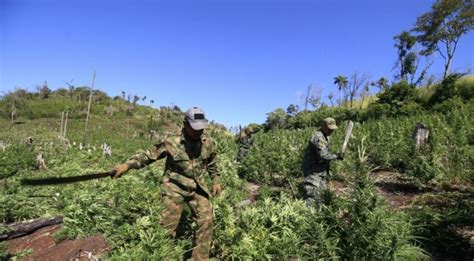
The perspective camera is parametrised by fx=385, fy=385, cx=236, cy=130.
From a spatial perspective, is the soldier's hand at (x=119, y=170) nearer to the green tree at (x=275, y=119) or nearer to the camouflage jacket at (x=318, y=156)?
the camouflage jacket at (x=318, y=156)

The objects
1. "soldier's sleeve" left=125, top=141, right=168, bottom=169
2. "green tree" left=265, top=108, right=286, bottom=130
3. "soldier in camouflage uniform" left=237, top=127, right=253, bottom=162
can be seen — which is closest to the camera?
"soldier's sleeve" left=125, top=141, right=168, bottom=169

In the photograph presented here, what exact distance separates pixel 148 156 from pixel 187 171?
48 cm

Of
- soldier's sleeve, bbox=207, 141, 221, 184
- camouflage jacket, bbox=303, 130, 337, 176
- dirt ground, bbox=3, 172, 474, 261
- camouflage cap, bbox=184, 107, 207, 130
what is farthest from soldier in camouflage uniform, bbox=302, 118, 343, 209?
camouflage cap, bbox=184, 107, 207, 130

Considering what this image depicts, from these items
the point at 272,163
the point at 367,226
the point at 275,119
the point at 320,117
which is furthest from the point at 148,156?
the point at 275,119

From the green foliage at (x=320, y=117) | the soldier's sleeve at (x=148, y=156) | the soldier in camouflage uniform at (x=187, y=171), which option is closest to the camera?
the soldier in camouflage uniform at (x=187, y=171)

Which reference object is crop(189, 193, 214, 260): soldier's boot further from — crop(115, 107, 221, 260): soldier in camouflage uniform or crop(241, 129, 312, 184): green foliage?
crop(241, 129, 312, 184): green foliage

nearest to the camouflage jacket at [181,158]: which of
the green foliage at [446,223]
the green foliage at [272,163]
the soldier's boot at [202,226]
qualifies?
the soldier's boot at [202,226]

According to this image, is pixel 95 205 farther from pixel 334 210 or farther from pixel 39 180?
pixel 334 210

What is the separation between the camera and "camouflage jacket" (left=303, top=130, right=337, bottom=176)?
19.4 ft

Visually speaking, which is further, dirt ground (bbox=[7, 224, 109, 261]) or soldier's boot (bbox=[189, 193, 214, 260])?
dirt ground (bbox=[7, 224, 109, 261])

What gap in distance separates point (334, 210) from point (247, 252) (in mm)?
1020

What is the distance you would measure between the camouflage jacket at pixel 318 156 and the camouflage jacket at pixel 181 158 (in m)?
2.16

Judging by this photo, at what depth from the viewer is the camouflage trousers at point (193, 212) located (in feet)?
13.3

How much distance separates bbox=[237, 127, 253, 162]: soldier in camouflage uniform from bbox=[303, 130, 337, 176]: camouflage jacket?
699 centimetres
